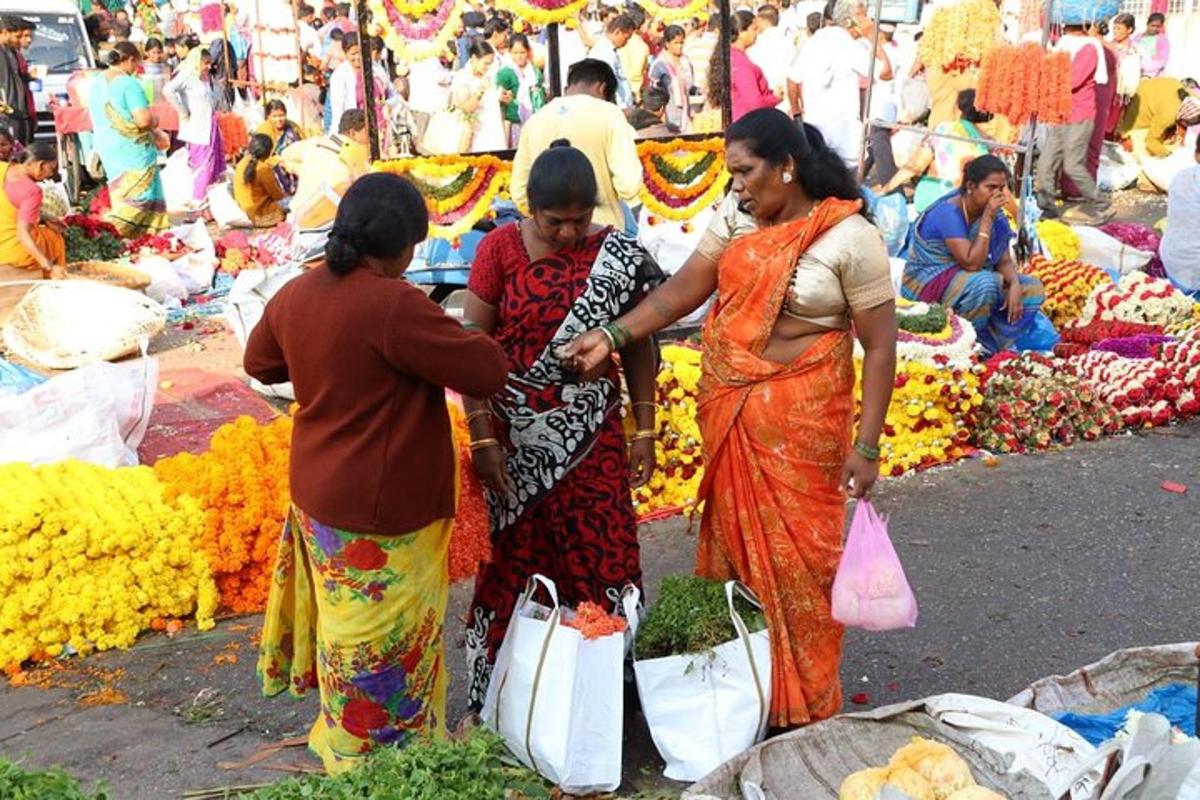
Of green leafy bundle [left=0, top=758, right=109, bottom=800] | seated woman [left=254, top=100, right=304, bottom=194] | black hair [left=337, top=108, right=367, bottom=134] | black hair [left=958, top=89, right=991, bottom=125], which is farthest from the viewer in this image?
seated woman [left=254, top=100, right=304, bottom=194]

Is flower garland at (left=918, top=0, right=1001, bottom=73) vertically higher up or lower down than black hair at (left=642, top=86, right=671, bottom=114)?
higher up

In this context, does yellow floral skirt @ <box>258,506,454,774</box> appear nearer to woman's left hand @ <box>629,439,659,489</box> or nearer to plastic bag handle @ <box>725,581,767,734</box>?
woman's left hand @ <box>629,439,659,489</box>

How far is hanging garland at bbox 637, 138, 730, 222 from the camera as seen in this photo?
812cm

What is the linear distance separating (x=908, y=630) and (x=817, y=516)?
132 centimetres

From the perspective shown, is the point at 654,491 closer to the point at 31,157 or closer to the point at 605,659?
the point at 605,659

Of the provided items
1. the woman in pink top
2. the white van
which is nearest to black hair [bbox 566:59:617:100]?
the woman in pink top

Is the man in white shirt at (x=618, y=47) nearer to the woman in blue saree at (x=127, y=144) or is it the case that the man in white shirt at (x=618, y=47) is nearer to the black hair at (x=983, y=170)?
the black hair at (x=983, y=170)

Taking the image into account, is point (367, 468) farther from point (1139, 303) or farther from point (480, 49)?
point (480, 49)

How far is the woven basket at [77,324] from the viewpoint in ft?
23.5

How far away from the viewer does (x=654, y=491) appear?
587 centimetres

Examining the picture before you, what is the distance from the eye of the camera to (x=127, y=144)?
11.6m

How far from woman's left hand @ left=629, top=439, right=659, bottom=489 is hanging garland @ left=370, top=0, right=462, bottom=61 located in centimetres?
457

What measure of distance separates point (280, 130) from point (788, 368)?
452 inches

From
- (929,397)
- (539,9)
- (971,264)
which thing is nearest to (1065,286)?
(971,264)
